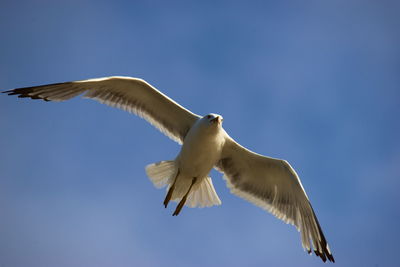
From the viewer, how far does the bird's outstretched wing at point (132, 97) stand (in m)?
6.05

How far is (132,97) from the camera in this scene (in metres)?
6.38

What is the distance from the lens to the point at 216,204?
654cm

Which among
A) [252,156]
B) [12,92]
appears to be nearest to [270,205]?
[252,156]

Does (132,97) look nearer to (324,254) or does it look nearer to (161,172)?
(161,172)

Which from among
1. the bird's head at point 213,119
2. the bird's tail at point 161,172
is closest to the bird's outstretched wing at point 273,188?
the bird's head at point 213,119

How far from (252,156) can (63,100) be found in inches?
101

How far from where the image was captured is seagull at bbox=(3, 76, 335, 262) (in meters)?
6.02

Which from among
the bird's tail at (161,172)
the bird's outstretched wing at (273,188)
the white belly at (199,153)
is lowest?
the bird's tail at (161,172)

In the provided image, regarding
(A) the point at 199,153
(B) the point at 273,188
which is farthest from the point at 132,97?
(B) the point at 273,188

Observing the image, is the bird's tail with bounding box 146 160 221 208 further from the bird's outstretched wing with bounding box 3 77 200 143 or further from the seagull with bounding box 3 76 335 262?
the bird's outstretched wing with bounding box 3 77 200 143

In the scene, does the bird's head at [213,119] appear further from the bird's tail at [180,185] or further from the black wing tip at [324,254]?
the black wing tip at [324,254]

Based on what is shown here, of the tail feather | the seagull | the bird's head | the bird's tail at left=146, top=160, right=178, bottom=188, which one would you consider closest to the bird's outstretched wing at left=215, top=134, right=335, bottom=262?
the seagull

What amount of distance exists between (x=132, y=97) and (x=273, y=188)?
2306mm

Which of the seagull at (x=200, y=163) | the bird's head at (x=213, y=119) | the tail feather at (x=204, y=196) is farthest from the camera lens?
the tail feather at (x=204, y=196)
